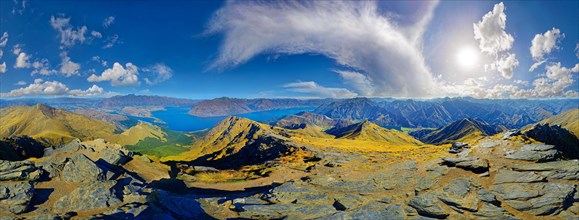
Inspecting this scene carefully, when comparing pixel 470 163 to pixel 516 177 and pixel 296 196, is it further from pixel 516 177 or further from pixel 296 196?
pixel 296 196

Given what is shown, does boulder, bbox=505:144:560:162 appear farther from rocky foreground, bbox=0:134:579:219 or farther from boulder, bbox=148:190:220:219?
boulder, bbox=148:190:220:219

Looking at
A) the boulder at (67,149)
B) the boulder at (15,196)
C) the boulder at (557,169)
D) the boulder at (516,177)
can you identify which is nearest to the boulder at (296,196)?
the boulder at (516,177)

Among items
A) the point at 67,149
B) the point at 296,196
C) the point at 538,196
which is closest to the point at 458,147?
the point at 538,196

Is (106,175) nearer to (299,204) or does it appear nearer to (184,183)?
(184,183)

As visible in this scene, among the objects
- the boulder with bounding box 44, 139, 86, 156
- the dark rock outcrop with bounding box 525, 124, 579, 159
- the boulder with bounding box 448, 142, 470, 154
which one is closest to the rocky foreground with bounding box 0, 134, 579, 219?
the dark rock outcrop with bounding box 525, 124, 579, 159

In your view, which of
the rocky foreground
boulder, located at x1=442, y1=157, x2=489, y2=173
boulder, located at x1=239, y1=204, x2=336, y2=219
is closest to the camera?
the rocky foreground

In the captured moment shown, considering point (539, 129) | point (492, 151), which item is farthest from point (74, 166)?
point (539, 129)

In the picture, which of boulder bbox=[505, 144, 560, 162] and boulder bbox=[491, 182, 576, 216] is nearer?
boulder bbox=[491, 182, 576, 216]
